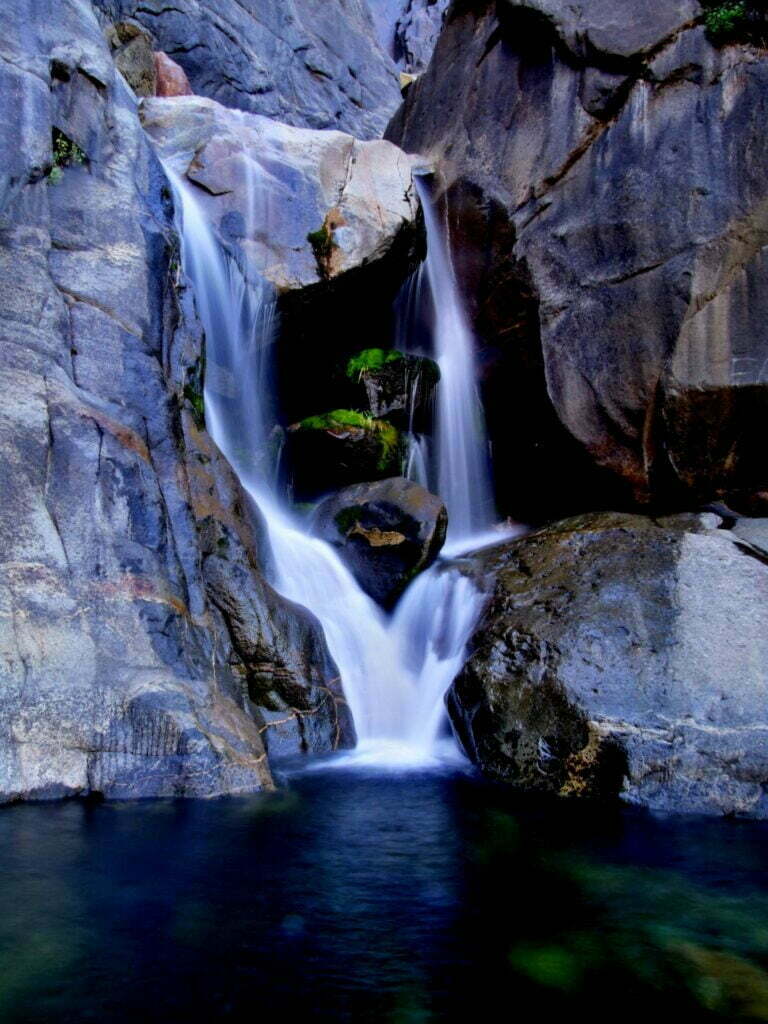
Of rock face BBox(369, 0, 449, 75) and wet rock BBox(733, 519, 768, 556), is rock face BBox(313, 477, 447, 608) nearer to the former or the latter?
wet rock BBox(733, 519, 768, 556)

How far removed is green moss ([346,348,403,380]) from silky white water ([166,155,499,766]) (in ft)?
3.97

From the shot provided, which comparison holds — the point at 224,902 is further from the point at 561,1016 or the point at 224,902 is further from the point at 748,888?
the point at 748,888

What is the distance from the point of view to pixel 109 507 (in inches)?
261

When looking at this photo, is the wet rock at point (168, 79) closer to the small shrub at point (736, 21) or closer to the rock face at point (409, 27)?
the small shrub at point (736, 21)

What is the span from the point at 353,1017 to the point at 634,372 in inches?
352

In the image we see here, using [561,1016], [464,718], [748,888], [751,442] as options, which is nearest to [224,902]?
[561,1016]

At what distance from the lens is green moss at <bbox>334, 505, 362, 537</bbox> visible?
1038 cm

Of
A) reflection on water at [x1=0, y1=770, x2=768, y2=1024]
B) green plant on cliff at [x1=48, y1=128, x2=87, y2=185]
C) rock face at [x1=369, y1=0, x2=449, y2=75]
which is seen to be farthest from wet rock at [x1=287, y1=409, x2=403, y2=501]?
rock face at [x1=369, y1=0, x2=449, y2=75]

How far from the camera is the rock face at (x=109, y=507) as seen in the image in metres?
5.75

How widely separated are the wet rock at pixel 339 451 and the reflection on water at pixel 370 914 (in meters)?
6.64

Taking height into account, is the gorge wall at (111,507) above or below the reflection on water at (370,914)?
above

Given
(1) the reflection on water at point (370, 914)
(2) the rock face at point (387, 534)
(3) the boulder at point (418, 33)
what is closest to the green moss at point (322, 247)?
(2) the rock face at point (387, 534)

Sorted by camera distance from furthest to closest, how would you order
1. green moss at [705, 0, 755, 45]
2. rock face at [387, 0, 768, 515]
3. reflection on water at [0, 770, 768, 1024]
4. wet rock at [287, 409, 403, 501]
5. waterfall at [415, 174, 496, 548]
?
waterfall at [415, 174, 496, 548] → wet rock at [287, 409, 403, 501] → green moss at [705, 0, 755, 45] → rock face at [387, 0, 768, 515] → reflection on water at [0, 770, 768, 1024]

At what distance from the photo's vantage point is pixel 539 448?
12.4m
